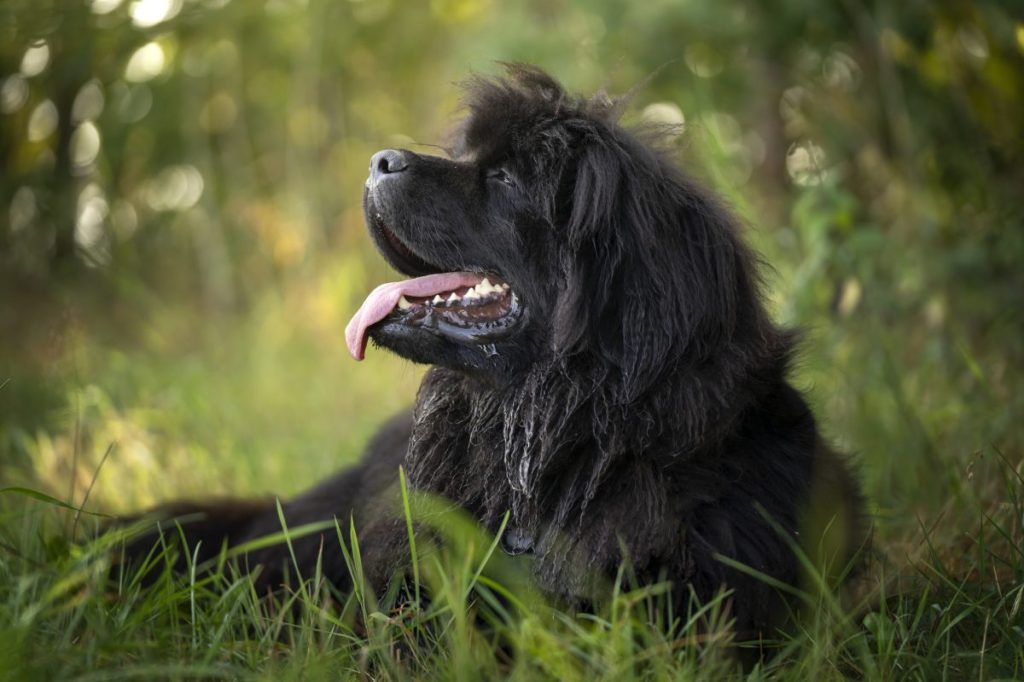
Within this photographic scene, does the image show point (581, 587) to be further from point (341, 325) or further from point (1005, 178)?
point (341, 325)

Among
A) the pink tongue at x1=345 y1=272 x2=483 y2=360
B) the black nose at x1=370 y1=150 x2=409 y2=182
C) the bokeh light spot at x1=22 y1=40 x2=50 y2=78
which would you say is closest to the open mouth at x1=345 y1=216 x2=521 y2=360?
the pink tongue at x1=345 y1=272 x2=483 y2=360

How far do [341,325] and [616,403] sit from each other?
546 centimetres

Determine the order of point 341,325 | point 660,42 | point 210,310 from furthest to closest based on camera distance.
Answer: point 210,310 < point 341,325 < point 660,42

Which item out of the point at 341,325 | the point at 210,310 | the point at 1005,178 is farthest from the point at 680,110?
the point at 210,310

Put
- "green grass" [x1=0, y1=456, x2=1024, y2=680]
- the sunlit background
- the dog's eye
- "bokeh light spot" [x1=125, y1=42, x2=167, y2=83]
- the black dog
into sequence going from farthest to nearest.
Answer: "bokeh light spot" [x1=125, y1=42, x2=167, y2=83] → the sunlit background → the dog's eye → the black dog → "green grass" [x1=0, y1=456, x2=1024, y2=680]

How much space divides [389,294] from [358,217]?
6.64 meters

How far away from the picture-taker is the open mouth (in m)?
2.72

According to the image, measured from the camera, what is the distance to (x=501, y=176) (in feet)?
9.46

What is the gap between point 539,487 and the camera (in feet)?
8.68

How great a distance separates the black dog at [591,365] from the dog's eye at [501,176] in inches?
0.4

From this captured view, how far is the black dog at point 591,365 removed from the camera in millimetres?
2516

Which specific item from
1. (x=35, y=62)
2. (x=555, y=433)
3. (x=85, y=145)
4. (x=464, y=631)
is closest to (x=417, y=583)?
(x=464, y=631)

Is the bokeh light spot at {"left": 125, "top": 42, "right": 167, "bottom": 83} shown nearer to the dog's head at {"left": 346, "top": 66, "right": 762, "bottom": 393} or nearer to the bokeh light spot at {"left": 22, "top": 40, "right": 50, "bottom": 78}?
the bokeh light spot at {"left": 22, "top": 40, "right": 50, "bottom": 78}

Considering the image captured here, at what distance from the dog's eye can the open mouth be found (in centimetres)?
29
